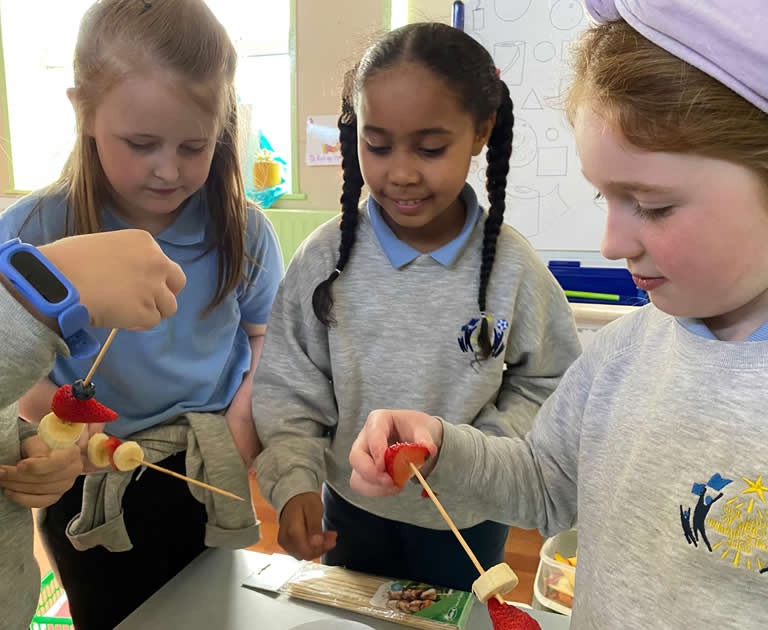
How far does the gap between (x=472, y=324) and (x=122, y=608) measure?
76 cm

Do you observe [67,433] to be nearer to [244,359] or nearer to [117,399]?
[117,399]

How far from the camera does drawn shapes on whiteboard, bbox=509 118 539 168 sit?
2594 millimetres

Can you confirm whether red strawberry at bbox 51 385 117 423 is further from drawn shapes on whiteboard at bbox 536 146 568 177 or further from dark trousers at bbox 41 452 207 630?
drawn shapes on whiteboard at bbox 536 146 568 177

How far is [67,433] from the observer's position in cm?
78

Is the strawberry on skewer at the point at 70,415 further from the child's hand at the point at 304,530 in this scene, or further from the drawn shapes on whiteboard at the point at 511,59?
the drawn shapes on whiteboard at the point at 511,59

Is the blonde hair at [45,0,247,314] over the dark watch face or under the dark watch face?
over

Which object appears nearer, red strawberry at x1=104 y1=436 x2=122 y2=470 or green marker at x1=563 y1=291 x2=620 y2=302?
red strawberry at x1=104 y1=436 x2=122 y2=470

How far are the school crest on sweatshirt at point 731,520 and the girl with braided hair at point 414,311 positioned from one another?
443mm

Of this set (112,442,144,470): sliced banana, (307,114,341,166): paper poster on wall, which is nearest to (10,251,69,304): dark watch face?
(112,442,144,470): sliced banana

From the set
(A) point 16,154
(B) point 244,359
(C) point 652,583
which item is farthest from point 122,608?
(A) point 16,154

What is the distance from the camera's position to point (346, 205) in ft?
3.74

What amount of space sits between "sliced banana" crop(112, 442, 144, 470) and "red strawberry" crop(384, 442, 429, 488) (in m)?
0.38

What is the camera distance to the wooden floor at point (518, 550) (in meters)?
2.24

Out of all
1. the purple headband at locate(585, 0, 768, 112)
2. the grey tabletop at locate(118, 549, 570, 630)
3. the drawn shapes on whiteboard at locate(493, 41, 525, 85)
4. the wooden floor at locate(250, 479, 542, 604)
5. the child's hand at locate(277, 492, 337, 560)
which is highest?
the drawn shapes on whiteboard at locate(493, 41, 525, 85)
